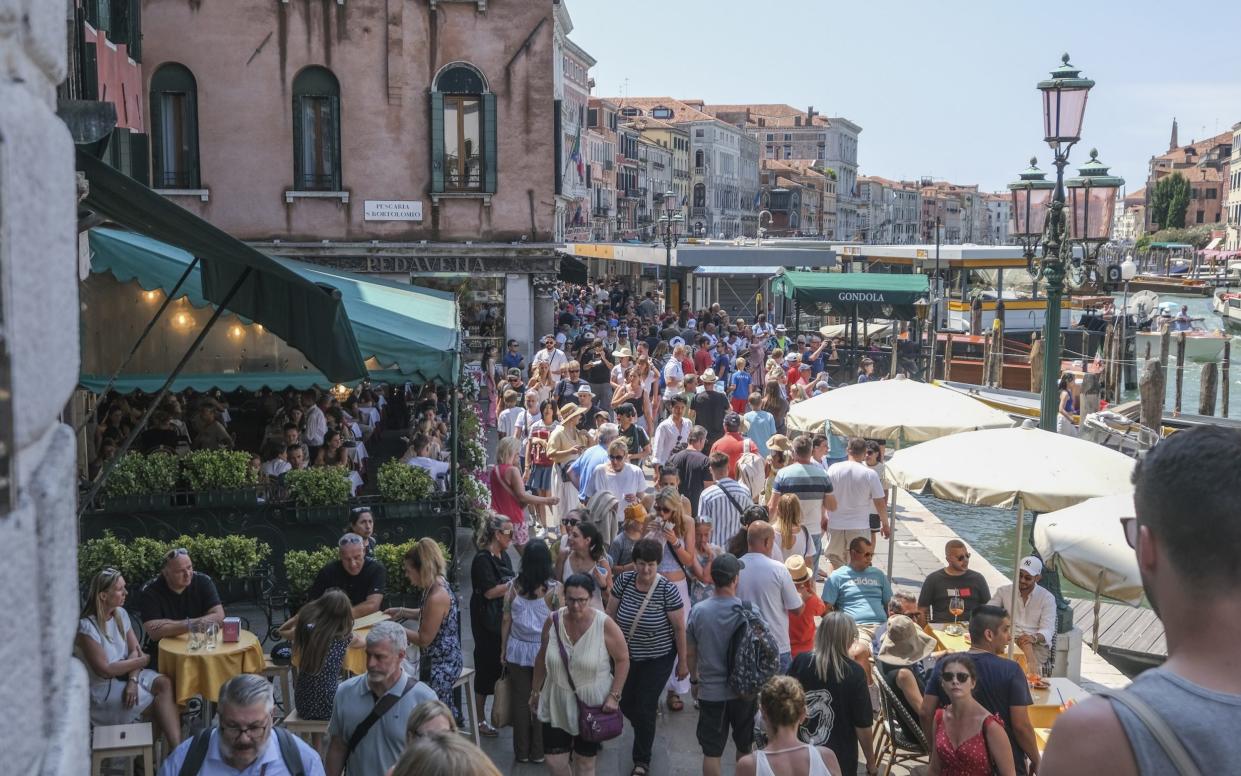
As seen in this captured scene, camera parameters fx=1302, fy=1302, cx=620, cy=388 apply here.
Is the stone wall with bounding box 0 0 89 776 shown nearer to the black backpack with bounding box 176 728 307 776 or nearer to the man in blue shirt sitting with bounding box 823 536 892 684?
the black backpack with bounding box 176 728 307 776

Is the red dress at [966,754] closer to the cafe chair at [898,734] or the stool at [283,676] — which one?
the cafe chair at [898,734]

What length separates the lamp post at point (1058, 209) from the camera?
10.7 meters

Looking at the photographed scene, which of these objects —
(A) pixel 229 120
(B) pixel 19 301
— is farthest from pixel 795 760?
(A) pixel 229 120

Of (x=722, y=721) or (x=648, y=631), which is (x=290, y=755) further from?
(x=722, y=721)

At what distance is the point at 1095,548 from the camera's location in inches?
290

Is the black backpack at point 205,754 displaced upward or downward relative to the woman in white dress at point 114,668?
upward

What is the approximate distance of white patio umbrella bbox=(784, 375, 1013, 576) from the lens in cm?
1092

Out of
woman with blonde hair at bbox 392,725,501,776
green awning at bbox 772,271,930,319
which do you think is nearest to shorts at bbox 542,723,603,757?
woman with blonde hair at bbox 392,725,501,776

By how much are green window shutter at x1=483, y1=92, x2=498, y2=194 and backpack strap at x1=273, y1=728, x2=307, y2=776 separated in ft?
58.6

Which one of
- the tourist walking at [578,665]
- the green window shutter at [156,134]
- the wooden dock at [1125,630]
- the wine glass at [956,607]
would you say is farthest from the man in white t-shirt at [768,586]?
the green window shutter at [156,134]

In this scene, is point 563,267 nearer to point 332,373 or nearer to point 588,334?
point 588,334

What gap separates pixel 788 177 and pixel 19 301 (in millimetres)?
137381

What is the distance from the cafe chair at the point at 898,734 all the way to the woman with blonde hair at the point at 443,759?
12.7ft

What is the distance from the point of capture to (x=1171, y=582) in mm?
1775
